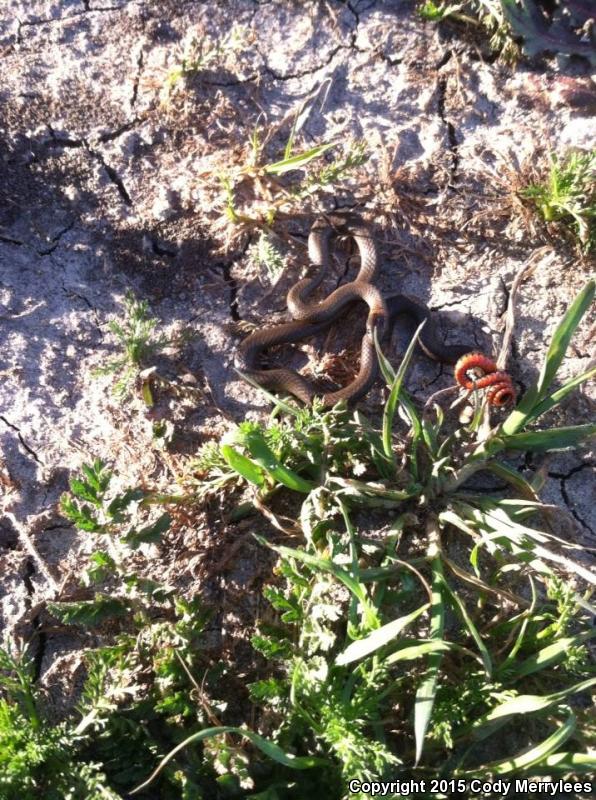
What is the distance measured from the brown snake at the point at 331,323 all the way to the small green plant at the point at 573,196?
0.95 m

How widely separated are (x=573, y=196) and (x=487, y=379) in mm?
1261

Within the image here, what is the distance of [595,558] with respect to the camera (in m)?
3.51

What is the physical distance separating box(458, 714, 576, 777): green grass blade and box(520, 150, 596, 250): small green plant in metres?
2.62

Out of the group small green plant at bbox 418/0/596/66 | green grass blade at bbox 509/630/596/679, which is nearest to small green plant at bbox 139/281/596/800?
green grass blade at bbox 509/630/596/679

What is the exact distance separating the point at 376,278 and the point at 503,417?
3.56 ft

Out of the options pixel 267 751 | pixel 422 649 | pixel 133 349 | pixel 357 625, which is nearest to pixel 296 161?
pixel 133 349

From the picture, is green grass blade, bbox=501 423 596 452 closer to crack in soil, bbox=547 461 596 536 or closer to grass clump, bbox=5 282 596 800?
grass clump, bbox=5 282 596 800

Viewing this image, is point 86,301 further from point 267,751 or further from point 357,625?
point 267,751

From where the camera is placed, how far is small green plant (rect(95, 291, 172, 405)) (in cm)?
371

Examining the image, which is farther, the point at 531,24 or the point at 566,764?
the point at 531,24

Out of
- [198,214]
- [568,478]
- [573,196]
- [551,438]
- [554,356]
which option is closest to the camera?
[554,356]

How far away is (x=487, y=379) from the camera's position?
3508 mm

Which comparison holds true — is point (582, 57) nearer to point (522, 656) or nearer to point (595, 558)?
point (595, 558)

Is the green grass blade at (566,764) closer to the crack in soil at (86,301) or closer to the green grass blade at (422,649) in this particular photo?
the green grass blade at (422,649)
